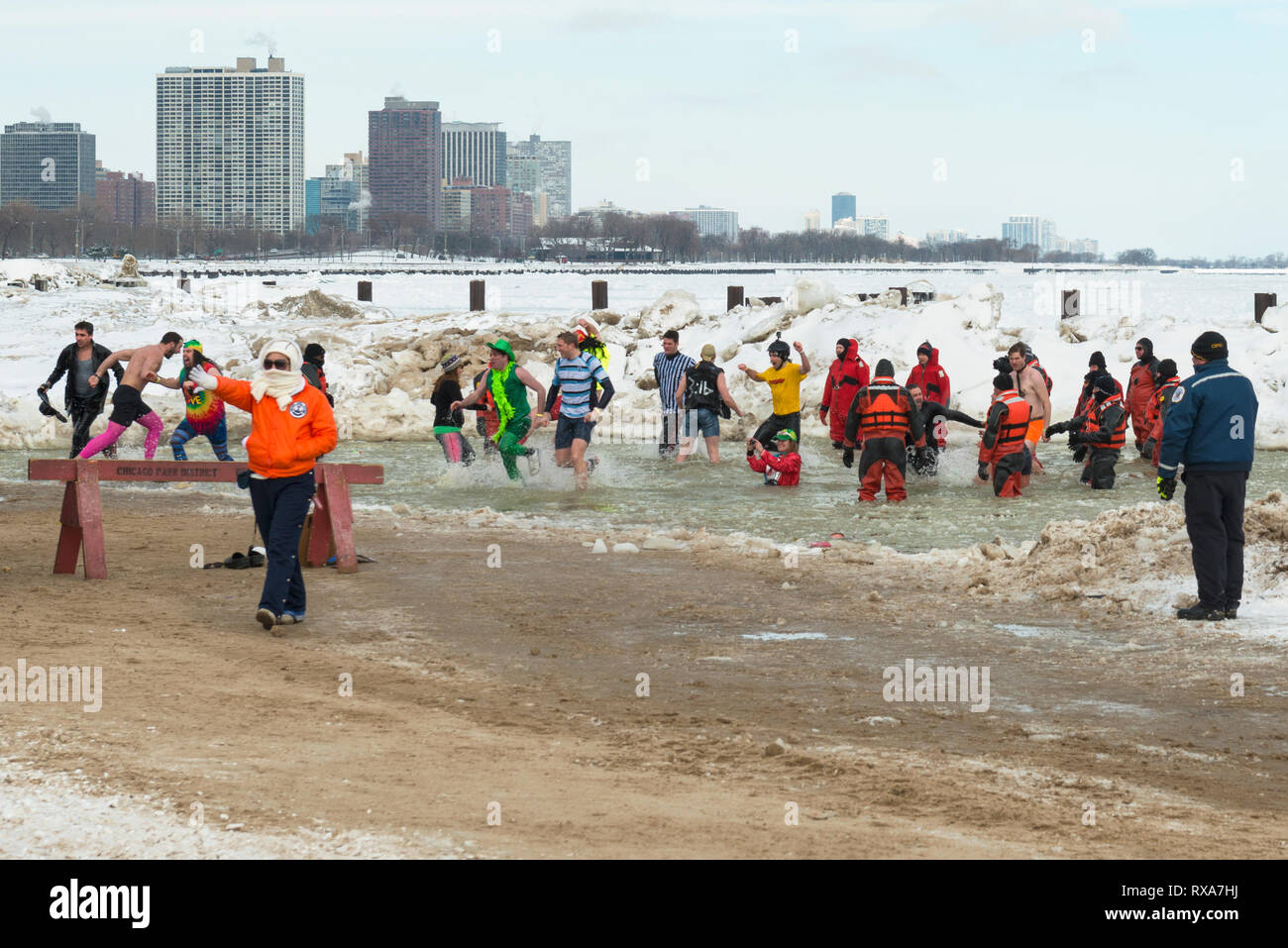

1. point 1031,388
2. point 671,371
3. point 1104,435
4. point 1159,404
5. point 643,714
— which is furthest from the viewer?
point 671,371

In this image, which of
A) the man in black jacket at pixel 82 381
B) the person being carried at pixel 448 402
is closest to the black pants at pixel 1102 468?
the person being carried at pixel 448 402

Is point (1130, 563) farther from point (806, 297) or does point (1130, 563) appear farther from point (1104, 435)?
point (806, 297)

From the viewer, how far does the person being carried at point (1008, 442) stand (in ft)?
50.5

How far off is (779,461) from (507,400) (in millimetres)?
3128

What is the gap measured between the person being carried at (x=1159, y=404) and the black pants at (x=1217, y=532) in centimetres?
739

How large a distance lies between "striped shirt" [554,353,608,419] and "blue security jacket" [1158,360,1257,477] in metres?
7.45

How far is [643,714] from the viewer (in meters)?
7.14

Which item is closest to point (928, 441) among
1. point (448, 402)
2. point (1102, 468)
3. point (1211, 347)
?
point (1102, 468)

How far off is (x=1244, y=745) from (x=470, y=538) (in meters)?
7.46

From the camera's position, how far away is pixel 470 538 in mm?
12797

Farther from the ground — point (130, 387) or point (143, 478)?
point (130, 387)

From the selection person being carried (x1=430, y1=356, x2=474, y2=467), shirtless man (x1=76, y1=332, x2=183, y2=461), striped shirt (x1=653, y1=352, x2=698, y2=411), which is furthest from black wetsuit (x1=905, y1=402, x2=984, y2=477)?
shirtless man (x1=76, y1=332, x2=183, y2=461)
